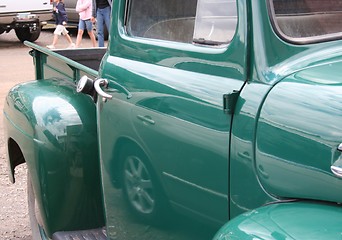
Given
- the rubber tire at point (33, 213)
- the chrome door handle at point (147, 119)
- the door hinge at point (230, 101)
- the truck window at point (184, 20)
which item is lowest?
the rubber tire at point (33, 213)

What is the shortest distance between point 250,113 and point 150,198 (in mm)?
621

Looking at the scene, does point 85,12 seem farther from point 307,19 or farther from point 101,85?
point 307,19

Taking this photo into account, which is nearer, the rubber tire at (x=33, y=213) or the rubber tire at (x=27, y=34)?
the rubber tire at (x=33, y=213)

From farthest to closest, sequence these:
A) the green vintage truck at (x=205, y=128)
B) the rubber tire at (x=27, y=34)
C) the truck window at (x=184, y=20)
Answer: the rubber tire at (x=27, y=34), the truck window at (x=184, y=20), the green vintage truck at (x=205, y=128)

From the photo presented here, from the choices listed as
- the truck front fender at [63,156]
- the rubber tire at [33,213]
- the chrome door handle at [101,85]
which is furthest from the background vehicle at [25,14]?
the chrome door handle at [101,85]

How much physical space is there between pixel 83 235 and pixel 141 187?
0.73 metres

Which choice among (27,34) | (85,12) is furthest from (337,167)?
(27,34)

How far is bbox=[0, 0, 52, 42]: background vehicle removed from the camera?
510 inches

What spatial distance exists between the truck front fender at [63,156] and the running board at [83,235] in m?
0.03

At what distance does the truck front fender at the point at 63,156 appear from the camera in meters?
2.71

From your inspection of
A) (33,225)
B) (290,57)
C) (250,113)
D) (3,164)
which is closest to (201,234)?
(250,113)

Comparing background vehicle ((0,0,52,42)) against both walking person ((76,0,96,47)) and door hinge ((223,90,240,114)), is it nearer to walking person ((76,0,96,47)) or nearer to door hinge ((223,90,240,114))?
walking person ((76,0,96,47))

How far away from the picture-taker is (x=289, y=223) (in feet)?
4.66

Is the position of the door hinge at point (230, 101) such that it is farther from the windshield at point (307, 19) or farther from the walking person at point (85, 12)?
the walking person at point (85, 12)
